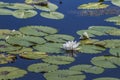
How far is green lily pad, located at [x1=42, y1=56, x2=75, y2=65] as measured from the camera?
313 centimetres

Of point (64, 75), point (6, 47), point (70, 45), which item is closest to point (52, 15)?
point (70, 45)

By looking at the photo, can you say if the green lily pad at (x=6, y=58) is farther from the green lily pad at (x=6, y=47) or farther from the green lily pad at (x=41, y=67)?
the green lily pad at (x=41, y=67)

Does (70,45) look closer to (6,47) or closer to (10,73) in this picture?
(6,47)

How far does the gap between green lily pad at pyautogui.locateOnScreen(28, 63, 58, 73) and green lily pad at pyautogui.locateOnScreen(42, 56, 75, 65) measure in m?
0.07

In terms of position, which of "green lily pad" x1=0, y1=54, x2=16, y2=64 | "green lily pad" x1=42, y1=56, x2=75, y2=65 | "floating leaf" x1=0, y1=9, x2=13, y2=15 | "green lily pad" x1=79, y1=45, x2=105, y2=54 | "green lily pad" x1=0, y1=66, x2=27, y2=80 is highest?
"floating leaf" x1=0, y1=9, x2=13, y2=15

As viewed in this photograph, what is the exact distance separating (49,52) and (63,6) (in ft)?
4.47

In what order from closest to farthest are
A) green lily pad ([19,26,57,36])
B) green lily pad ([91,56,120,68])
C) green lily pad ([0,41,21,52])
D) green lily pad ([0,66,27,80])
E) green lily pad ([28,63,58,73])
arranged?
green lily pad ([0,66,27,80]) → green lily pad ([28,63,58,73]) → green lily pad ([91,56,120,68]) → green lily pad ([0,41,21,52]) → green lily pad ([19,26,57,36])

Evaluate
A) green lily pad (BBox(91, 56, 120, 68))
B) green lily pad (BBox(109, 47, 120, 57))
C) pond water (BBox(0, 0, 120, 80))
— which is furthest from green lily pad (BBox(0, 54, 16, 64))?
green lily pad (BBox(109, 47, 120, 57))

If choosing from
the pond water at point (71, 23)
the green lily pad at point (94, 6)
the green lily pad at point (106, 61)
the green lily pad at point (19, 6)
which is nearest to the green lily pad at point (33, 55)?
the pond water at point (71, 23)

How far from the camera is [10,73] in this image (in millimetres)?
2918

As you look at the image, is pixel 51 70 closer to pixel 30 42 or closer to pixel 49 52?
pixel 49 52

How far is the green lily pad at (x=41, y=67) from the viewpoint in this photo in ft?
9.83

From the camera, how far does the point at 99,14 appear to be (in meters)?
4.36

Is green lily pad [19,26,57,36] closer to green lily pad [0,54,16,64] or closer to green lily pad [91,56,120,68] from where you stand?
green lily pad [0,54,16,64]
